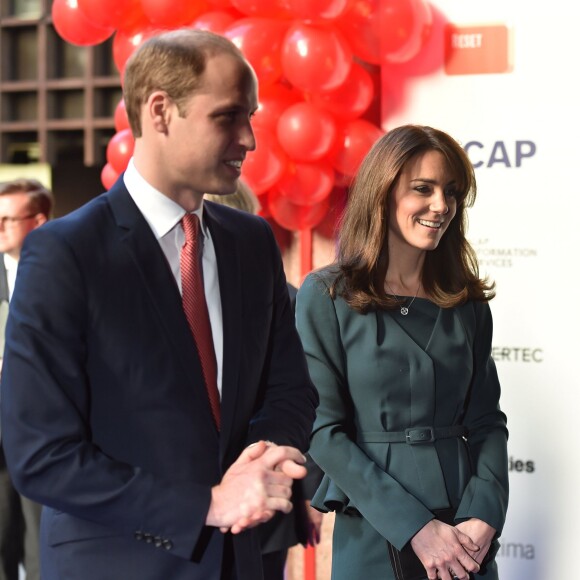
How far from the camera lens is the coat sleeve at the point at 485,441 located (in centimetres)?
225

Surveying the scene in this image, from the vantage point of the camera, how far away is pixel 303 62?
11.5ft

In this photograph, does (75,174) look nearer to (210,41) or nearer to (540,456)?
(540,456)

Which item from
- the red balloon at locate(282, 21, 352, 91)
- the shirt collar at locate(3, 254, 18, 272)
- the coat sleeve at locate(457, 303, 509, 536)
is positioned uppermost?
the red balloon at locate(282, 21, 352, 91)

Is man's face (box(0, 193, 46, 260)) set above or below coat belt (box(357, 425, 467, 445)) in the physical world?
above

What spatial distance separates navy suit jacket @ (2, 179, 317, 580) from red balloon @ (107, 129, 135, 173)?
2417 millimetres

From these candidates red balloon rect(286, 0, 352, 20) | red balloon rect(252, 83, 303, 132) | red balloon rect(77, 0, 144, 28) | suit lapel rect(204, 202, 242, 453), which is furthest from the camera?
red balloon rect(77, 0, 144, 28)

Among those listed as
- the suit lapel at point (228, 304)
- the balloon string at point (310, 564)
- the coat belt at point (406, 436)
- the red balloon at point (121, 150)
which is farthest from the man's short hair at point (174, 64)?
the balloon string at point (310, 564)

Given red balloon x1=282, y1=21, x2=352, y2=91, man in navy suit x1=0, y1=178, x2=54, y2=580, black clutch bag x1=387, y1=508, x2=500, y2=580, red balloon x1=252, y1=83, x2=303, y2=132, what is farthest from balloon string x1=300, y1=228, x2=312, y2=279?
black clutch bag x1=387, y1=508, x2=500, y2=580

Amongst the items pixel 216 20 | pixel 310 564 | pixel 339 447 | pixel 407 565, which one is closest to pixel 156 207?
pixel 339 447

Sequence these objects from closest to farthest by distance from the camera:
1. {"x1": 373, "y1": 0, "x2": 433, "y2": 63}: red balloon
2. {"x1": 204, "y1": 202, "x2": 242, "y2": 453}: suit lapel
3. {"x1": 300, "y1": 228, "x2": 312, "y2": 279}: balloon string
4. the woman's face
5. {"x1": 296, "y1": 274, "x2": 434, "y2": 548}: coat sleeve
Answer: {"x1": 204, "y1": 202, "x2": 242, "y2": 453}: suit lapel, {"x1": 296, "y1": 274, "x2": 434, "y2": 548}: coat sleeve, the woman's face, {"x1": 373, "y1": 0, "x2": 433, "y2": 63}: red balloon, {"x1": 300, "y1": 228, "x2": 312, "y2": 279}: balloon string

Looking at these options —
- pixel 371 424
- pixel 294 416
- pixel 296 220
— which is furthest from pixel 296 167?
pixel 294 416

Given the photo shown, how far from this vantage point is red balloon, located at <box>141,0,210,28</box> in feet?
12.2

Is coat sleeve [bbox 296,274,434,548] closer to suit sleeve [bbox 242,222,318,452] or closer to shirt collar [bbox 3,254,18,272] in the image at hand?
suit sleeve [bbox 242,222,318,452]

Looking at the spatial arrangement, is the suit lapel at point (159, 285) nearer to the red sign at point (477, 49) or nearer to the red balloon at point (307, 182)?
the red balloon at point (307, 182)
